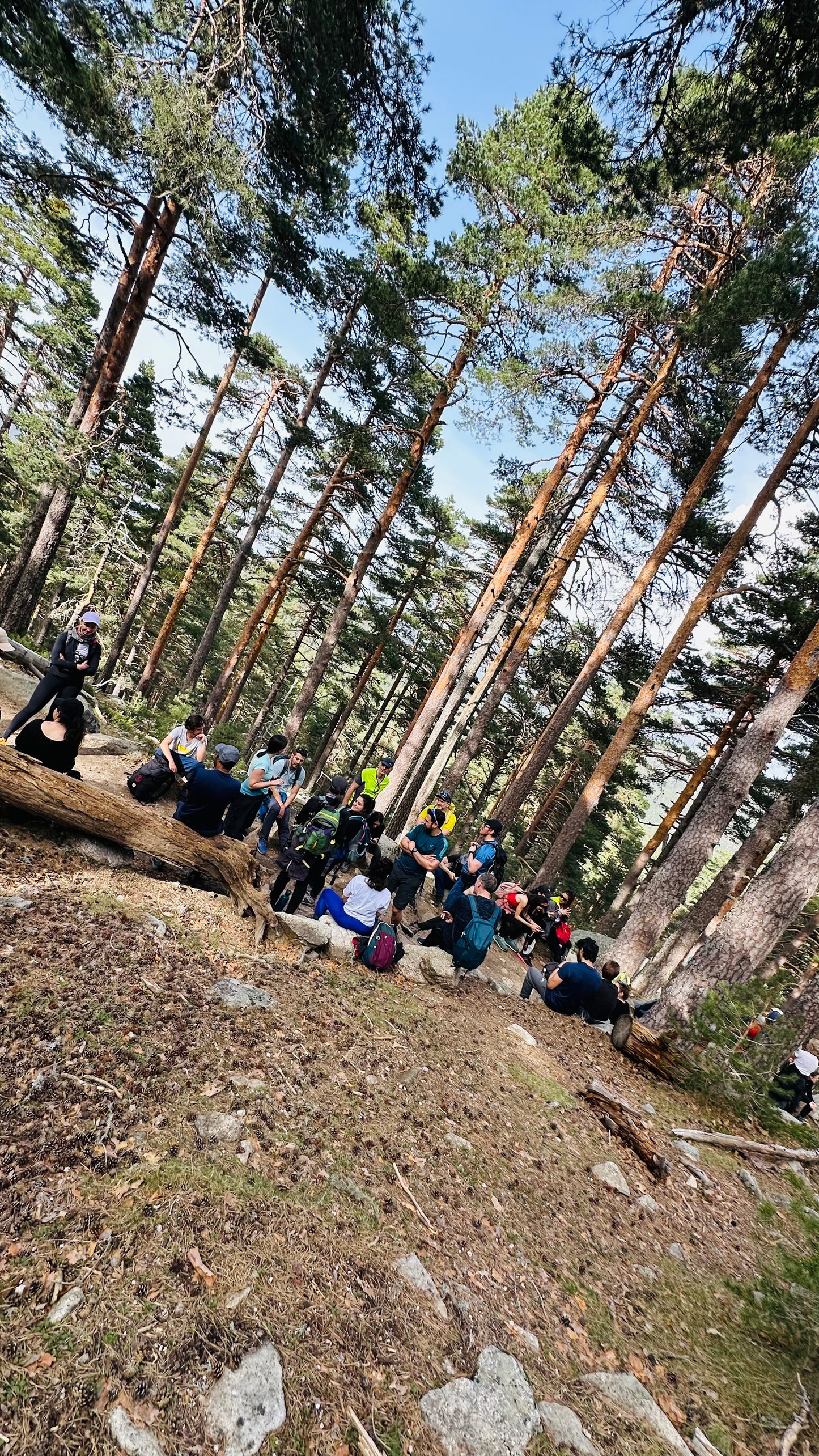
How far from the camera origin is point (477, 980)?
802 cm

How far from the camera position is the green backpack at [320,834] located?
6.40m

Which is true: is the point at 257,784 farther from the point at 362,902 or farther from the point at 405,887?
the point at 405,887

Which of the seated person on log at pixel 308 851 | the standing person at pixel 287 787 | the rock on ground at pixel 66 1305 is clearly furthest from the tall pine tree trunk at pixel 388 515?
the rock on ground at pixel 66 1305

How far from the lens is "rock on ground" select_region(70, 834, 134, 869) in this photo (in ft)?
17.9

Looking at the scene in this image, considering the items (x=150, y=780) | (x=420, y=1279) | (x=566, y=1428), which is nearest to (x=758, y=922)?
(x=566, y=1428)

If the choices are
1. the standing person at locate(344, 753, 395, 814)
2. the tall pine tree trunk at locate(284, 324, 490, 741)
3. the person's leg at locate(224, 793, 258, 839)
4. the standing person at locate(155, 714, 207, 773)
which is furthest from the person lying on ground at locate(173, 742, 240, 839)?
the tall pine tree trunk at locate(284, 324, 490, 741)

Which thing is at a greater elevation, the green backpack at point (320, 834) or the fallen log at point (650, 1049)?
the green backpack at point (320, 834)

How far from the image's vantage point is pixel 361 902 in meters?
6.22

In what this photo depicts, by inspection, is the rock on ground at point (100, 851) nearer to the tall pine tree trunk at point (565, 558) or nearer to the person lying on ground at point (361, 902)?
the person lying on ground at point (361, 902)

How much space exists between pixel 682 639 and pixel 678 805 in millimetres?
9692

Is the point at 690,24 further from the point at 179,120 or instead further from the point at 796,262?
the point at 179,120

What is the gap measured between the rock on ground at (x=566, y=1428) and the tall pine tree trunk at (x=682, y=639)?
8499 mm

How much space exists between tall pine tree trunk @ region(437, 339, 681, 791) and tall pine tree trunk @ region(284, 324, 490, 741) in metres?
4.09

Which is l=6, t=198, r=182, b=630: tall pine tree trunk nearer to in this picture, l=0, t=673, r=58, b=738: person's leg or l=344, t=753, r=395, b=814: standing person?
l=0, t=673, r=58, b=738: person's leg
